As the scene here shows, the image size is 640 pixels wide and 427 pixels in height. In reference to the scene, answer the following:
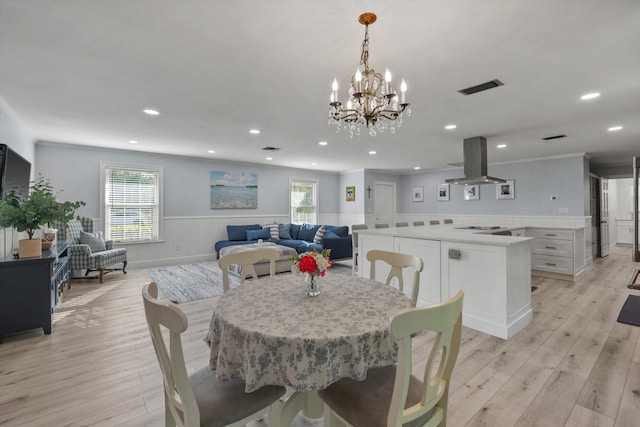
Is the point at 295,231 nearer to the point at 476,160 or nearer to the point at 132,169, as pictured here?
the point at 132,169

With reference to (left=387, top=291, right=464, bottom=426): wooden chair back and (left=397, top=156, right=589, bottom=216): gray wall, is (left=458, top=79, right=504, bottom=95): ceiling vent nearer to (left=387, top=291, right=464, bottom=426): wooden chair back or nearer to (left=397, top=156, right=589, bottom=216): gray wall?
(left=387, top=291, right=464, bottom=426): wooden chair back

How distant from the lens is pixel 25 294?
9.26 feet

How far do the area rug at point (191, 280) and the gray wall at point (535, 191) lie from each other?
4121mm

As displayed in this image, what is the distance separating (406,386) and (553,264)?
5847 millimetres

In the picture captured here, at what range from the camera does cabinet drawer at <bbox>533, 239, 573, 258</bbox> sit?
5.10 metres

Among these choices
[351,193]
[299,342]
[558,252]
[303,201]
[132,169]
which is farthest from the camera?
[351,193]

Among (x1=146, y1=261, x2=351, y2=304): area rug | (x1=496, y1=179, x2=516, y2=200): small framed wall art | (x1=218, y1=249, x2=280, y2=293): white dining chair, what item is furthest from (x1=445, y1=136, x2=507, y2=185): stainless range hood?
(x1=218, y1=249, x2=280, y2=293): white dining chair

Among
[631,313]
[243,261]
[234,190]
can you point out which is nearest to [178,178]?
[234,190]

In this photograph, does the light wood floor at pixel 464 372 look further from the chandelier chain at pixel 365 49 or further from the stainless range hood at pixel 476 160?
the chandelier chain at pixel 365 49

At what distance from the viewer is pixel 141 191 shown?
621 centimetres

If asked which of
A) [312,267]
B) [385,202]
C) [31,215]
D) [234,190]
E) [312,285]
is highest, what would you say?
[234,190]

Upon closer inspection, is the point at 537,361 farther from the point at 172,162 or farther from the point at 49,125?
the point at 172,162

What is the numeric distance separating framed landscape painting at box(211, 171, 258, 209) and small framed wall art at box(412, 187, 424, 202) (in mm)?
5035

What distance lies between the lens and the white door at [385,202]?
29.9 ft
